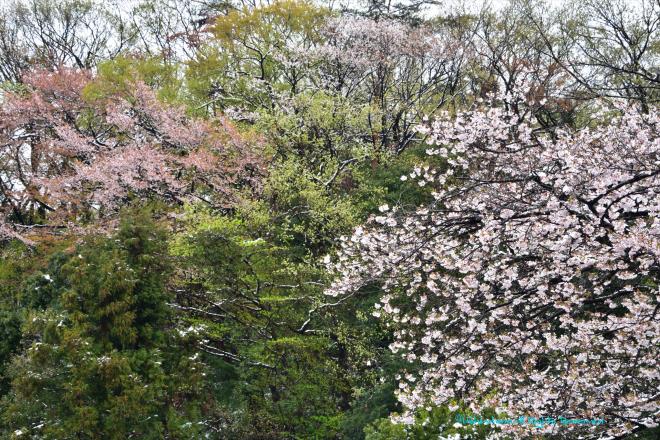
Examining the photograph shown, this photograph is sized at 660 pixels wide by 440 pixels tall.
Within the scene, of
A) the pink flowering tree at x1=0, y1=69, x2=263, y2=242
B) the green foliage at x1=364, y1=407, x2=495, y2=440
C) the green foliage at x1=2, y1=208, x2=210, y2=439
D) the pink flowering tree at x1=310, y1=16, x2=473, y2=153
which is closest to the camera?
the green foliage at x1=364, y1=407, x2=495, y2=440

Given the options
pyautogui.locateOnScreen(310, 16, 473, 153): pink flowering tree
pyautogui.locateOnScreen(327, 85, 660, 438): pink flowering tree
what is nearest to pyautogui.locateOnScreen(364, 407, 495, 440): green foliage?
pyautogui.locateOnScreen(327, 85, 660, 438): pink flowering tree

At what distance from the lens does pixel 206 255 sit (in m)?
11.4

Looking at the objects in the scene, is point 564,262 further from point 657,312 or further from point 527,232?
point 657,312

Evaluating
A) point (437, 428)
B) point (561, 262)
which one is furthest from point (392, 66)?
point (561, 262)

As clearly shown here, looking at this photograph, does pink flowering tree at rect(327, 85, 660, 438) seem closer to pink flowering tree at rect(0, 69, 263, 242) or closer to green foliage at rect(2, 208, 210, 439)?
green foliage at rect(2, 208, 210, 439)

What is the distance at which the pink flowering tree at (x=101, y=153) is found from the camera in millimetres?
14617

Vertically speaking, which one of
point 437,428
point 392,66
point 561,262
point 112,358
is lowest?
point 112,358

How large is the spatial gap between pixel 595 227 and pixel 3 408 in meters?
8.98

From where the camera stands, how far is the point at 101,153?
16375 millimetres

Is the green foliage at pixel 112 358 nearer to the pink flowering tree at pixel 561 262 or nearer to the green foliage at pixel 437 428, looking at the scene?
the green foliage at pixel 437 428

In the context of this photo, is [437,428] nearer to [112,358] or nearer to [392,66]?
[112,358]

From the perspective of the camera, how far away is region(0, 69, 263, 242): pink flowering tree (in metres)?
14.6

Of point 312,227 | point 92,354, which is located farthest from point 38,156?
point 92,354

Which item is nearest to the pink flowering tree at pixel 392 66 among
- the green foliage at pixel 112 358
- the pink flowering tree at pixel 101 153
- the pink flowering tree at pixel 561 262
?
the pink flowering tree at pixel 101 153
